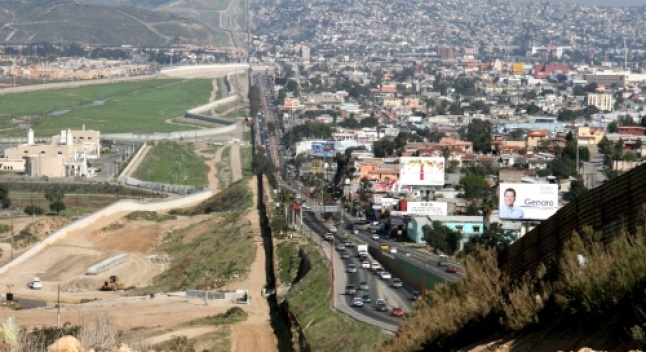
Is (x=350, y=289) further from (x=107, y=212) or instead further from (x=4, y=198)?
(x=4, y=198)

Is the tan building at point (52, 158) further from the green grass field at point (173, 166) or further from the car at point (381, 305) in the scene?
the car at point (381, 305)

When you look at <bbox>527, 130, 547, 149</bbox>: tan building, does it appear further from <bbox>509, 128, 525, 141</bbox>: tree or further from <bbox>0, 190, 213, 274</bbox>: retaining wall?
<bbox>0, 190, 213, 274</bbox>: retaining wall

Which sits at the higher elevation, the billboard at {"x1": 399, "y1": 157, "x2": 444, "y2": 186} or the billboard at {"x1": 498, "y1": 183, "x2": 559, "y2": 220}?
the billboard at {"x1": 498, "y1": 183, "x2": 559, "y2": 220}

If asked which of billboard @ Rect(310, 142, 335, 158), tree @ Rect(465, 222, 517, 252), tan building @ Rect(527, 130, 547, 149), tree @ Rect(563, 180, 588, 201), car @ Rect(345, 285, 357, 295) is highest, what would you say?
car @ Rect(345, 285, 357, 295)

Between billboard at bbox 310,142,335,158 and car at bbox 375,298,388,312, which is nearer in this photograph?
car at bbox 375,298,388,312

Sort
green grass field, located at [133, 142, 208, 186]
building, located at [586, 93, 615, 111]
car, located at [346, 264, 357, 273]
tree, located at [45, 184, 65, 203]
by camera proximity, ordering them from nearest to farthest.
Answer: car, located at [346, 264, 357, 273]
tree, located at [45, 184, 65, 203]
green grass field, located at [133, 142, 208, 186]
building, located at [586, 93, 615, 111]

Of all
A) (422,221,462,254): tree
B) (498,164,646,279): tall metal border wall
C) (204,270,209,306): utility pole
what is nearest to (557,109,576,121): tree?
(422,221,462,254): tree

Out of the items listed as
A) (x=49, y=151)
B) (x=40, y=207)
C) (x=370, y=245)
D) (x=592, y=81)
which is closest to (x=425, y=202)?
(x=370, y=245)

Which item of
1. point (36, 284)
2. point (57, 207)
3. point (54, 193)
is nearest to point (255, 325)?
point (36, 284)
